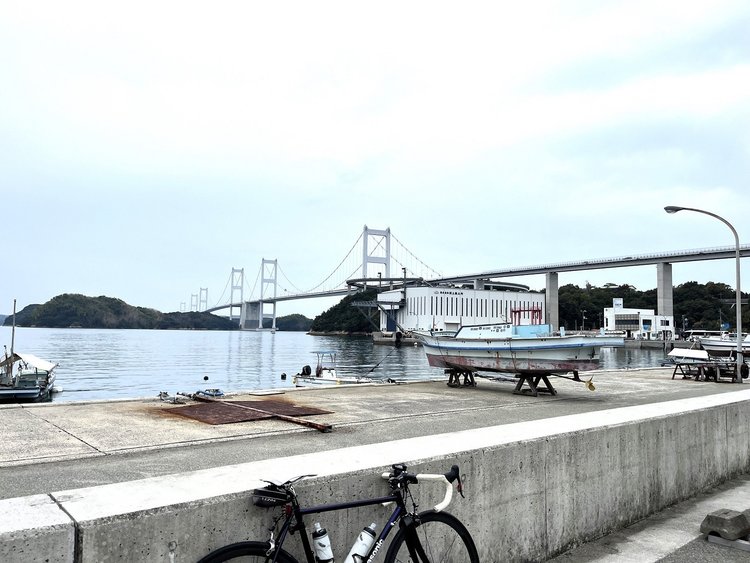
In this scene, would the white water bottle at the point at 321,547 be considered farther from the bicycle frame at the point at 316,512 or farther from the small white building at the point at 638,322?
the small white building at the point at 638,322

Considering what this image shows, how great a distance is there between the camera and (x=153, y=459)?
6914 millimetres

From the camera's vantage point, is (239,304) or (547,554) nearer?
(547,554)

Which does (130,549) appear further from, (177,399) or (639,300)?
(639,300)

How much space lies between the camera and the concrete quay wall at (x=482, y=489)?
264 centimetres

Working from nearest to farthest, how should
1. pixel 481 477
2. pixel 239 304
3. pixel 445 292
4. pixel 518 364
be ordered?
pixel 481 477
pixel 518 364
pixel 445 292
pixel 239 304

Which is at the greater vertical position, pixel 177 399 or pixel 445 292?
pixel 445 292

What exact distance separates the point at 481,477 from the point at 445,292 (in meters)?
133

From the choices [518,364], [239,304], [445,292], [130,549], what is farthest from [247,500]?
[239,304]

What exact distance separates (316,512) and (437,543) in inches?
43.2

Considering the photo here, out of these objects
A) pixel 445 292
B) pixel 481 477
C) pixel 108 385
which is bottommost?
pixel 108 385

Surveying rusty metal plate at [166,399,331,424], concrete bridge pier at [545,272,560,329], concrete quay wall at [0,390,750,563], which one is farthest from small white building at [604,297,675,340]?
concrete quay wall at [0,390,750,563]

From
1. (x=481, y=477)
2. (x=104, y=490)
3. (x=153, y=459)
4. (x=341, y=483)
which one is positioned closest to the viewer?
(x=104, y=490)

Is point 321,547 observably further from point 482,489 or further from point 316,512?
point 482,489

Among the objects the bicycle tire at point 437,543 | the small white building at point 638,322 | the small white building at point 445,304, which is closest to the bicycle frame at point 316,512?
the bicycle tire at point 437,543
